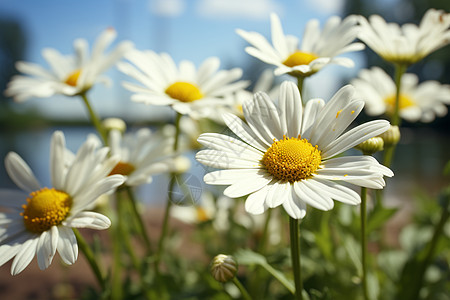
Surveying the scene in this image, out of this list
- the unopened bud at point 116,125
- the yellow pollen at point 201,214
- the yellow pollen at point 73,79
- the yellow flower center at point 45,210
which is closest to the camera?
the yellow flower center at point 45,210

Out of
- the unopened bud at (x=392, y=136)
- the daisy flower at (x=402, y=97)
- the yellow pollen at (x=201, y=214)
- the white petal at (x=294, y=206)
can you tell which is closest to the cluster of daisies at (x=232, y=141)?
the white petal at (x=294, y=206)

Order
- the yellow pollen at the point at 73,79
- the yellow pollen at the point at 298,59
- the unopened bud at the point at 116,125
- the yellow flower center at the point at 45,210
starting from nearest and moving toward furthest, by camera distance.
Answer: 1. the yellow flower center at the point at 45,210
2. the yellow pollen at the point at 298,59
3. the yellow pollen at the point at 73,79
4. the unopened bud at the point at 116,125

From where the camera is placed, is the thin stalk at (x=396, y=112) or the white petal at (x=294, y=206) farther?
the thin stalk at (x=396, y=112)

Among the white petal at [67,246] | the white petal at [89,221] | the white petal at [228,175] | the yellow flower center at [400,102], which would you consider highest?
the white petal at [228,175]

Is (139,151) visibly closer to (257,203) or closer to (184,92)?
(184,92)

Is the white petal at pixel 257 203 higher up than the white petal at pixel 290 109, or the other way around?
the white petal at pixel 290 109

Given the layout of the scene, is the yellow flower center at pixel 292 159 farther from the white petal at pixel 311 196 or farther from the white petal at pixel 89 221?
the white petal at pixel 89 221

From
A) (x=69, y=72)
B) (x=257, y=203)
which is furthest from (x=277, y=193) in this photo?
(x=69, y=72)
